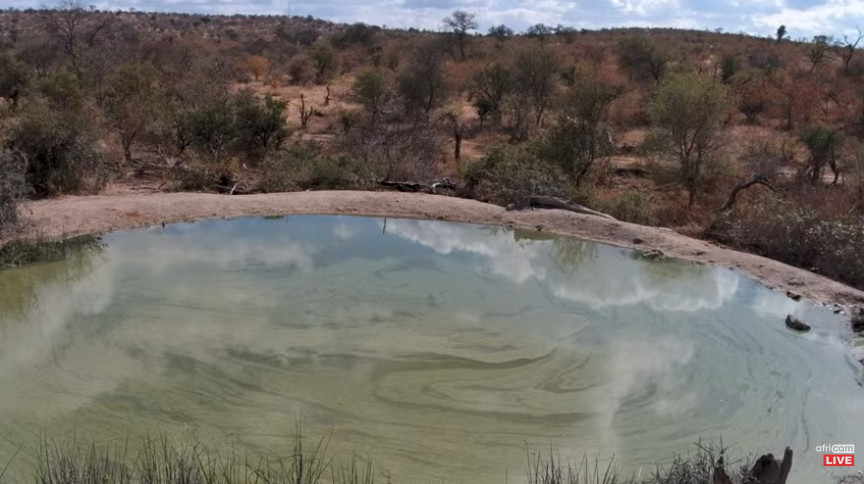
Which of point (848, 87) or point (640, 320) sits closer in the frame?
point (640, 320)

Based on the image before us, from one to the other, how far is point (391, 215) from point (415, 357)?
622 cm

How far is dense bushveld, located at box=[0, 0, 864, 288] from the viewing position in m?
12.2

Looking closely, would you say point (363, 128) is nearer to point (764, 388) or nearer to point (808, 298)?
point (808, 298)

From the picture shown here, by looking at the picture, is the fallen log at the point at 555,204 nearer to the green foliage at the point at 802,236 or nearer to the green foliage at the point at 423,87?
the green foliage at the point at 802,236

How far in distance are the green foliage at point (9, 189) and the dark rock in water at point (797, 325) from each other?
34.9 ft

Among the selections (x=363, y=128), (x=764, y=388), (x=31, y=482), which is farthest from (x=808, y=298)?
(x=363, y=128)

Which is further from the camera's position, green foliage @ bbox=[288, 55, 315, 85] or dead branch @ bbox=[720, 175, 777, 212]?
green foliage @ bbox=[288, 55, 315, 85]

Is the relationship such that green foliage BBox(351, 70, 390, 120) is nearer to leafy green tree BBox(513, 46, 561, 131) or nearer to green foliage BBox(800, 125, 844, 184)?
leafy green tree BBox(513, 46, 561, 131)

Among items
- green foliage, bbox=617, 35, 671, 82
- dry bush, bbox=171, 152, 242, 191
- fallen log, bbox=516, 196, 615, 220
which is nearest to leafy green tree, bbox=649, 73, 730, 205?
fallen log, bbox=516, 196, 615, 220

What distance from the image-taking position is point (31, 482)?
15.4 ft

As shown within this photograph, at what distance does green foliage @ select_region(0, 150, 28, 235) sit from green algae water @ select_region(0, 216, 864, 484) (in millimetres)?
1266

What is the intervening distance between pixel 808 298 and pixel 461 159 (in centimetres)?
976

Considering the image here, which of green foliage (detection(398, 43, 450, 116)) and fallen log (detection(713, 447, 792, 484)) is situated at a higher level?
green foliage (detection(398, 43, 450, 116))

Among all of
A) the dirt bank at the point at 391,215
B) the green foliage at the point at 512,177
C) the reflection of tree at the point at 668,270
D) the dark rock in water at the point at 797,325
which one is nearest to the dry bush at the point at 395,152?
the green foliage at the point at 512,177
